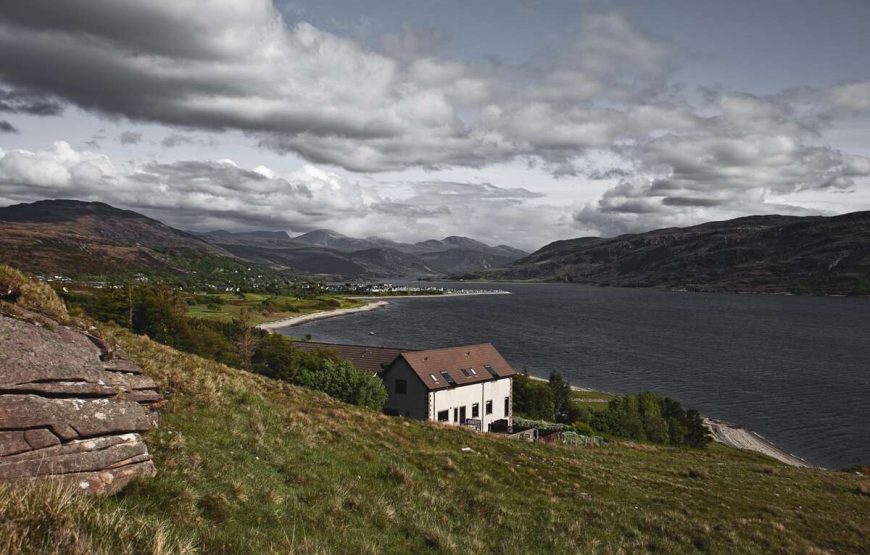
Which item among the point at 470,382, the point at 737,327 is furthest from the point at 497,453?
the point at 737,327

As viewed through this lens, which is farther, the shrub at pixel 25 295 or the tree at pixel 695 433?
the tree at pixel 695 433

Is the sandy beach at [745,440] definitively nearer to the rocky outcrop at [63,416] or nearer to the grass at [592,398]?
the grass at [592,398]

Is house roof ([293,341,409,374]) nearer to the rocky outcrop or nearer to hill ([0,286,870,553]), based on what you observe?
hill ([0,286,870,553])

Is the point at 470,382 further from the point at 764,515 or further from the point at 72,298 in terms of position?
the point at 72,298

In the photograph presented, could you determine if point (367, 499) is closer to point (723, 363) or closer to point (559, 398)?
point (559, 398)

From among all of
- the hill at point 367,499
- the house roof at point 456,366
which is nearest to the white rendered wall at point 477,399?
the house roof at point 456,366

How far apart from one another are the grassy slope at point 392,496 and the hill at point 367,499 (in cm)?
6

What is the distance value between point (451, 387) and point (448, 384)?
0.69m

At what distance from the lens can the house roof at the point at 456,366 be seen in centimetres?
5909

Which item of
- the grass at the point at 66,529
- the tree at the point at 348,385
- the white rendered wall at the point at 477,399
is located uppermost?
the grass at the point at 66,529

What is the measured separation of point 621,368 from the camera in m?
120

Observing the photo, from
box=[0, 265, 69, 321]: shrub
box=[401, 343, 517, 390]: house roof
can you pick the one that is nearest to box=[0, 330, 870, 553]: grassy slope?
box=[0, 265, 69, 321]: shrub

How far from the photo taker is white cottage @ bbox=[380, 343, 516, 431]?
5800cm

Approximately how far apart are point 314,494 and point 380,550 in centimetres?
323
